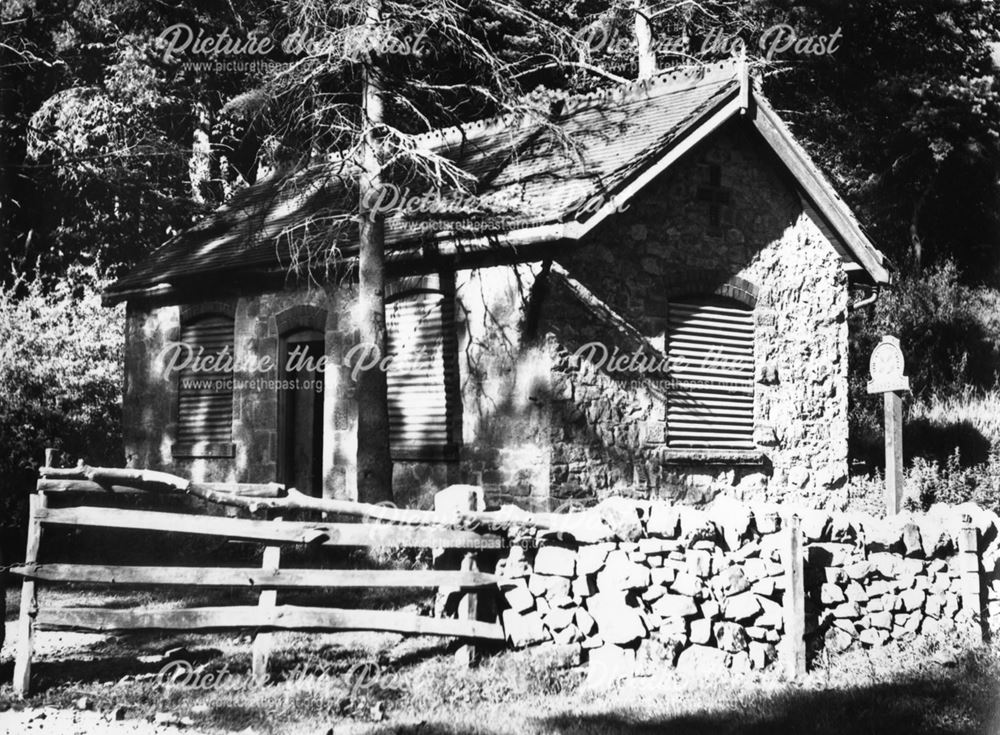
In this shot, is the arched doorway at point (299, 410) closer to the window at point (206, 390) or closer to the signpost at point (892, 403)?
the window at point (206, 390)

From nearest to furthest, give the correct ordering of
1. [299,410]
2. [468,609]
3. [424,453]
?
[468,609] < [424,453] < [299,410]

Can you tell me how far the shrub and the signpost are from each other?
1113cm

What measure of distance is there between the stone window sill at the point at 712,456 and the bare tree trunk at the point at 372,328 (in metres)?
3.39

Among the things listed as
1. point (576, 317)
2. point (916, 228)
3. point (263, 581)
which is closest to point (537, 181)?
point (576, 317)

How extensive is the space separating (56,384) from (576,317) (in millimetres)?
9510

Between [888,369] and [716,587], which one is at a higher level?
[888,369]

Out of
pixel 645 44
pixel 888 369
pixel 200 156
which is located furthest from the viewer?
pixel 200 156

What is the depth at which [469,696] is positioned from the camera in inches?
300

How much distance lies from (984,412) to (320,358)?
1287 centimetres

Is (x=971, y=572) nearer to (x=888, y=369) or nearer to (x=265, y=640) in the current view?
(x=888, y=369)

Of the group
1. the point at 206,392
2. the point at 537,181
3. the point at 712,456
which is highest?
the point at 537,181

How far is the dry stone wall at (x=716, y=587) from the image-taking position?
815 centimetres

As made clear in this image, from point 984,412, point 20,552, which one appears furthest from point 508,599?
point 984,412

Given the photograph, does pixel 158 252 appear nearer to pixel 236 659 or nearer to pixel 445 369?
pixel 445 369
